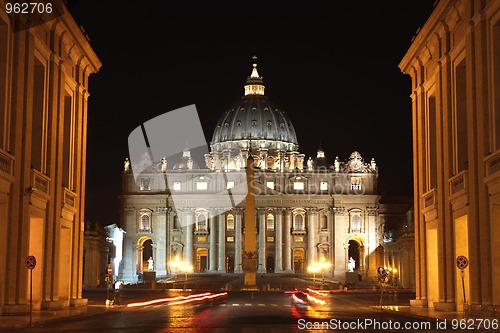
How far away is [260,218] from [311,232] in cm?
808

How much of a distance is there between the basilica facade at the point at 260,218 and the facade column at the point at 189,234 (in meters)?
0.15

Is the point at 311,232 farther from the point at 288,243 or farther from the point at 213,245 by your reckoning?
the point at 213,245

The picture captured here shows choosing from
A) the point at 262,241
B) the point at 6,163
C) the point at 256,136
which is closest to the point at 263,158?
the point at 256,136

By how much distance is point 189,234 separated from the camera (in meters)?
149

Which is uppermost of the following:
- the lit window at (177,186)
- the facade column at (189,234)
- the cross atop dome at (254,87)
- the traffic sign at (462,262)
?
the cross atop dome at (254,87)

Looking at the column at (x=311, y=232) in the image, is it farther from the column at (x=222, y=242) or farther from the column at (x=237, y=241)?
the column at (x=222, y=242)

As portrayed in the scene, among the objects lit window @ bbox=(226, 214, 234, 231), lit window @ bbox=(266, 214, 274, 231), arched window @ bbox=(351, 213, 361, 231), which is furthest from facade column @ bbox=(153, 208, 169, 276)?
arched window @ bbox=(351, 213, 361, 231)

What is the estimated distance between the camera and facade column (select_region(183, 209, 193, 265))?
148m

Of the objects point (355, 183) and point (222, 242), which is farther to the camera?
point (355, 183)

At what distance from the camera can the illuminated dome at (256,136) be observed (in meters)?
176

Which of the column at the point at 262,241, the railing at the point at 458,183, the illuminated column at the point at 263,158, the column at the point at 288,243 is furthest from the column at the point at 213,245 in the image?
the railing at the point at 458,183

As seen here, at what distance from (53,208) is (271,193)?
11012cm

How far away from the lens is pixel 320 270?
142750 mm

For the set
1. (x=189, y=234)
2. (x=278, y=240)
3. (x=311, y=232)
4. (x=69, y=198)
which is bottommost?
(x=69, y=198)
